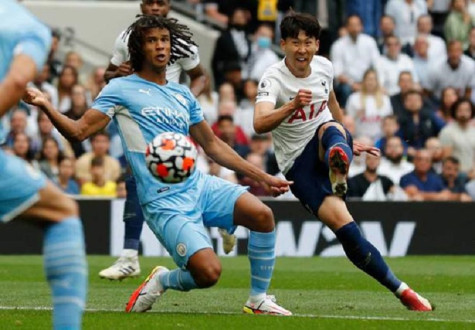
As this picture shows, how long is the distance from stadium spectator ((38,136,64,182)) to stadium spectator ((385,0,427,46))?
Result: 6.70 m

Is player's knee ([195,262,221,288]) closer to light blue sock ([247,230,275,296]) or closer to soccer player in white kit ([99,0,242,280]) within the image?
light blue sock ([247,230,275,296])

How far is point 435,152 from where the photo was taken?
777 inches

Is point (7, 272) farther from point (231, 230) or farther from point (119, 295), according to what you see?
point (231, 230)

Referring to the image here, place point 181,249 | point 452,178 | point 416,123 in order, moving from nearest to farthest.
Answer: point 181,249
point 452,178
point 416,123

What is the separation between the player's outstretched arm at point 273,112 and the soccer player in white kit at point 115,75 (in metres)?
1.51

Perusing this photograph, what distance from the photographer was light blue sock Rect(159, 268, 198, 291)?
30.8ft

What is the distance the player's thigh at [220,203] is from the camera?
9648 millimetres

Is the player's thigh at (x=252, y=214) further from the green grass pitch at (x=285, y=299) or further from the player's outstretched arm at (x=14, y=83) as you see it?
the player's outstretched arm at (x=14, y=83)

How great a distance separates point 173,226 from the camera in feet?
30.9

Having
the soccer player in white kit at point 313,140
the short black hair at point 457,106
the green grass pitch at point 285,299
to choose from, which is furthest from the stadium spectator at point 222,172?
the soccer player in white kit at point 313,140

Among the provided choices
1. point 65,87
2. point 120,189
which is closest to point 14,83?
point 120,189

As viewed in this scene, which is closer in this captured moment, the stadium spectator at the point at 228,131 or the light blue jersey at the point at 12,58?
the light blue jersey at the point at 12,58

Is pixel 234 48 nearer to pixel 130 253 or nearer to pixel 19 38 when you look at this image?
pixel 130 253

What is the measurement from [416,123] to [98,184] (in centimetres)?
498
